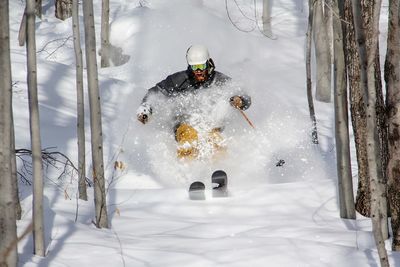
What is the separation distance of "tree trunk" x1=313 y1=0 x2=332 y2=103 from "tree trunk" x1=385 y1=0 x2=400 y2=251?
11556 millimetres

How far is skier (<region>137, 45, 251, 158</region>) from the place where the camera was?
10.3 m

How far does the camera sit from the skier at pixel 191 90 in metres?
10.3

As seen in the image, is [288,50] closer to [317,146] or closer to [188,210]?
[317,146]

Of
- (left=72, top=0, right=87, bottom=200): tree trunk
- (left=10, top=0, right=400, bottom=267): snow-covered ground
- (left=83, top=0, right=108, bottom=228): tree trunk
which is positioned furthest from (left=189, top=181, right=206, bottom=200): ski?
(left=83, top=0, right=108, bottom=228): tree trunk

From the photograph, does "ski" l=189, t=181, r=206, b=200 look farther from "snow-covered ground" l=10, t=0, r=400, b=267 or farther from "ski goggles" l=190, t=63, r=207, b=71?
"ski goggles" l=190, t=63, r=207, b=71

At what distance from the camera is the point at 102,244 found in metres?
5.82

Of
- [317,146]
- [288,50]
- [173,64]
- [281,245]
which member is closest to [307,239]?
[281,245]

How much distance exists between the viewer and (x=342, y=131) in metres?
7.54

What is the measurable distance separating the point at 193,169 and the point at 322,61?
857 centimetres

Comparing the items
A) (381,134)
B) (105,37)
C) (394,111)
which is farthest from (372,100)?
(105,37)

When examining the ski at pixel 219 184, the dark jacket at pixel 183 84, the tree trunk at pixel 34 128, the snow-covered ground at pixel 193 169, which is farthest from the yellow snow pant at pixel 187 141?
the tree trunk at pixel 34 128

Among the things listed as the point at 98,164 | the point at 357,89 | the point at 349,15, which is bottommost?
the point at 98,164

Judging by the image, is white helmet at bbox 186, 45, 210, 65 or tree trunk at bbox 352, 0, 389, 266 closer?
tree trunk at bbox 352, 0, 389, 266

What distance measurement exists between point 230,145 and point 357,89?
12.0 ft
